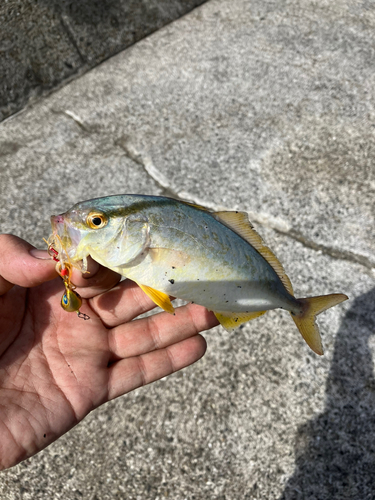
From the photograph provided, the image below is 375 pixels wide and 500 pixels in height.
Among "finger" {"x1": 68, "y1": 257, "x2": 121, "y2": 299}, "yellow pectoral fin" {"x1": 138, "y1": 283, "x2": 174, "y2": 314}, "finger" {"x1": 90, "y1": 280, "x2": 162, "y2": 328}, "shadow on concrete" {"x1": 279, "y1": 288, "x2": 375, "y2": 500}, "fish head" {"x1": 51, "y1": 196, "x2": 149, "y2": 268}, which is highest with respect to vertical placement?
"fish head" {"x1": 51, "y1": 196, "x2": 149, "y2": 268}

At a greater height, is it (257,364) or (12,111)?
(12,111)

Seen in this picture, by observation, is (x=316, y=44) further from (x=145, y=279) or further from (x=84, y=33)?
(x=145, y=279)

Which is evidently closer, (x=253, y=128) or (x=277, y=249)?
(x=277, y=249)

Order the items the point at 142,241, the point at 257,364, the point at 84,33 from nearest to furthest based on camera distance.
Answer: the point at 142,241
the point at 257,364
the point at 84,33

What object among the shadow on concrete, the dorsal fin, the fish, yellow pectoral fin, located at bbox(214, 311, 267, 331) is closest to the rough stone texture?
the fish

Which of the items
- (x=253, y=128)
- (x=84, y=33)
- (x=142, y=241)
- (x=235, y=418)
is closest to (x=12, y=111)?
(x=84, y=33)

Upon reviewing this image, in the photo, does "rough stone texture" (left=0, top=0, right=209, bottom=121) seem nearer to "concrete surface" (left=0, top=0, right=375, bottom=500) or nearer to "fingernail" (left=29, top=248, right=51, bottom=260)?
"concrete surface" (left=0, top=0, right=375, bottom=500)

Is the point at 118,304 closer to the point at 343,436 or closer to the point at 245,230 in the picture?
the point at 245,230
